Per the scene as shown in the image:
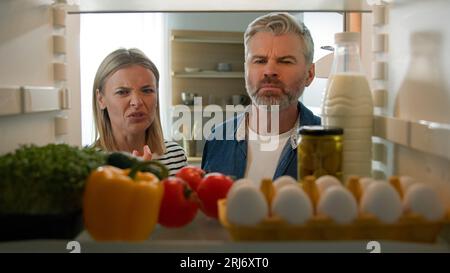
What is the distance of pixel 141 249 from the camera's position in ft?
1.63

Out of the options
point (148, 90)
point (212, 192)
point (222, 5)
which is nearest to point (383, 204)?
point (212, 192)

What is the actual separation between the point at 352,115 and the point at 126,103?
693 millimetres

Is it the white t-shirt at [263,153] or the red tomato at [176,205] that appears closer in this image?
the red tomato at [176,205]

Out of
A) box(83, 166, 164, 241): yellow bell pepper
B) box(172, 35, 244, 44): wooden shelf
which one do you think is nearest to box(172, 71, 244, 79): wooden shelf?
box(172, 35, 244, 44): wooden shelf

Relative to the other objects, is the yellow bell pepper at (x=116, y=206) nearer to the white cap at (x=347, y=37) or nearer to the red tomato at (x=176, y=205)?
the red tomato at (x=176, y=205)

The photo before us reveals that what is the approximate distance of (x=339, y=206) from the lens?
1.73ft

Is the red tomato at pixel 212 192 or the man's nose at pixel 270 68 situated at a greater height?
the man's nose at pixel 270 68

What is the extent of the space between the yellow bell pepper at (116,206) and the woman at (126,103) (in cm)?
69

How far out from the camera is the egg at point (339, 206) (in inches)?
20.7

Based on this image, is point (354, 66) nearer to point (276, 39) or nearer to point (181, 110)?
point (276, 39)

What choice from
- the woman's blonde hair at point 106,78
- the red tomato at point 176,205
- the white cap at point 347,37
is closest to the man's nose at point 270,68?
the white cap at point 347,37

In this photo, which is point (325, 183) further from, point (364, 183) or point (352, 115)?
point (352, 115)

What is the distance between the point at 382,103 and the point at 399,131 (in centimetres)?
18
